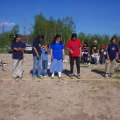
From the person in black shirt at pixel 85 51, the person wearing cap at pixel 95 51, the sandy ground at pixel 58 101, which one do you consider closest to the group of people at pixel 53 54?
the sandy ground at pixel 58 101

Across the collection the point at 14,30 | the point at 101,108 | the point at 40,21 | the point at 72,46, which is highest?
the point at 40,21

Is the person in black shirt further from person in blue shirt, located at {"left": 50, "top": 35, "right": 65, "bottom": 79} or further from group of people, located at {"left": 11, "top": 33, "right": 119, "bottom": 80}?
person in blue shirt, located at {"left": 50, "top": 35, "right": 65, "bottom": 79}

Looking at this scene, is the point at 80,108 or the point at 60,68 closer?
the point at 80,108

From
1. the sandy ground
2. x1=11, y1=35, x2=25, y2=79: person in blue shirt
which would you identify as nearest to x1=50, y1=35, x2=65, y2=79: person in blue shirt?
the sandy ground

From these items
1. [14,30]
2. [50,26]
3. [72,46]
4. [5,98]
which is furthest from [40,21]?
[5,98]

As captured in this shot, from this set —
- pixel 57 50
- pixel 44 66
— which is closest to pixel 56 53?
pixel 57 50

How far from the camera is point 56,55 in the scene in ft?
20.0

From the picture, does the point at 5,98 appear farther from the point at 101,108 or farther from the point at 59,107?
the point at 101,108

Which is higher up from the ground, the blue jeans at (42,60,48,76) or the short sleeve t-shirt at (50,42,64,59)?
the short sleeve t-shirt at (50,42,64,59)

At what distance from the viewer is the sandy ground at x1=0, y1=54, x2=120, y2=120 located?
3.11 metres

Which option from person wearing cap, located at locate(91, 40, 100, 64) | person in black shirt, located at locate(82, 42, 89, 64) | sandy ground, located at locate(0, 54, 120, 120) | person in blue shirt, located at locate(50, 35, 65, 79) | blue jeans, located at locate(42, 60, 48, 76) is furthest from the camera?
person in black shirt, located at locate(82, 42, 89, 64)

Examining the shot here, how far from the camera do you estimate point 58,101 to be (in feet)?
12.6

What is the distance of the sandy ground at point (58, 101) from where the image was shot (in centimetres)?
311

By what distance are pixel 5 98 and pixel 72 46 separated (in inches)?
136
